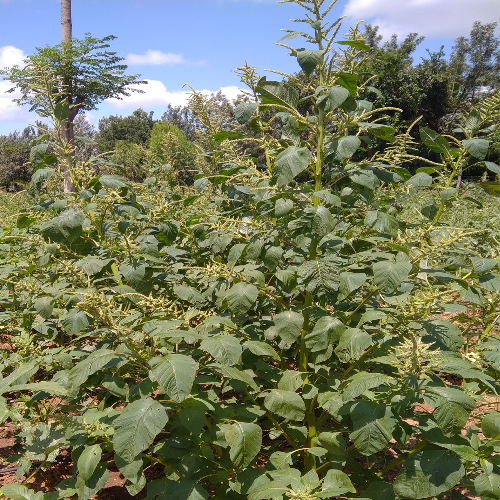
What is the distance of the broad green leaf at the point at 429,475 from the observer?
1.37 metres

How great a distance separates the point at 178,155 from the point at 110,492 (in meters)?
3.18

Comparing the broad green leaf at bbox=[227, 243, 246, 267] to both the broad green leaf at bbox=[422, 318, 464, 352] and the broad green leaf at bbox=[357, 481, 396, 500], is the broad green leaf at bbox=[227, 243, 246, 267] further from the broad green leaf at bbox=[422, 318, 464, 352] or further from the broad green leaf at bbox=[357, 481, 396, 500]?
the broad green leaf at bbox=[357, 481, 396, 500]

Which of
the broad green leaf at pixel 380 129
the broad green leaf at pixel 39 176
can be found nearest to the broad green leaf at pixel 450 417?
the broad green leaf at pixel 380 129

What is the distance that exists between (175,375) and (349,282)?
2.53ft

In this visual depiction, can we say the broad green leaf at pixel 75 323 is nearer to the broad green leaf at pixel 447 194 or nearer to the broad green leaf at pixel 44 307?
the broad green leaf at pixel 44 307

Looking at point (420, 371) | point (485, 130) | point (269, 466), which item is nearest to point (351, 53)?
point (485, 130)

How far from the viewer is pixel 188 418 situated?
59.2 inches

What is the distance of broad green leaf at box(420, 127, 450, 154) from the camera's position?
2229 millimetres

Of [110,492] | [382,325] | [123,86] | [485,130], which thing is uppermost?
[123,86]

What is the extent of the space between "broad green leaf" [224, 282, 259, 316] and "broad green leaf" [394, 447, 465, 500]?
0.82m

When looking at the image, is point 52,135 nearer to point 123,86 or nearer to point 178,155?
point 178,155

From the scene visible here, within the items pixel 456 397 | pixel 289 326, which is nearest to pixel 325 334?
pixel 289 326

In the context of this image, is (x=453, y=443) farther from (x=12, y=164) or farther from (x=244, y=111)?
(x=12, y=164)

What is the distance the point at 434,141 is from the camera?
225cm
